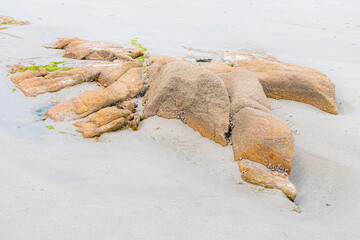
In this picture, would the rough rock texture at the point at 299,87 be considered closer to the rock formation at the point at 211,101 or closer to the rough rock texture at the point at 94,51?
the rock formation at the point at 211,101

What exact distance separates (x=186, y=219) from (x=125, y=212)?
1.01 m

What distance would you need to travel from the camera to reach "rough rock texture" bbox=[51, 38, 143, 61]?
10.9m

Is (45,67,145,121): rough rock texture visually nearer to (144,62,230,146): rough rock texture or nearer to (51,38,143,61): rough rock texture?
(144,62,230,146): rough rock texture

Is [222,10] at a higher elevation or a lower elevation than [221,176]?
higher

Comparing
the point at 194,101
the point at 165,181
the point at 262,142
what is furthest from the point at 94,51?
the point at 262,142

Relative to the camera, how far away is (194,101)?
654cm

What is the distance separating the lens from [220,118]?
6.19 m

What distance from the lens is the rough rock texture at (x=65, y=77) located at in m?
8.49

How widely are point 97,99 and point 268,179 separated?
17.1 ft

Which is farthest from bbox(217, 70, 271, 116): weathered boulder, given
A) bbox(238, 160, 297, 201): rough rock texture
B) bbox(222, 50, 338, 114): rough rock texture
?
A: bbox(238, 160, 297, 201): rough rock texture

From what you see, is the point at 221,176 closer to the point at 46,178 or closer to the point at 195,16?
the point at 46,178

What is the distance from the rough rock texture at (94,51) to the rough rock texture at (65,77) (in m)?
1.35

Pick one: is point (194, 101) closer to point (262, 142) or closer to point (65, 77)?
point (262, 142)

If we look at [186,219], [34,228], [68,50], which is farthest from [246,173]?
[68,50]
